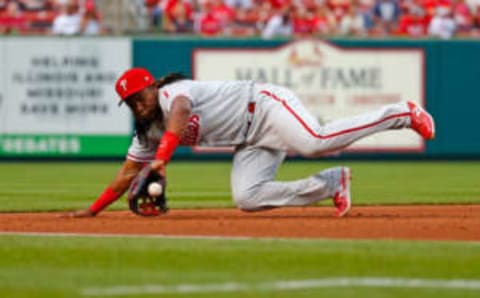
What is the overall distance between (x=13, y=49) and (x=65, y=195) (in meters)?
7.87

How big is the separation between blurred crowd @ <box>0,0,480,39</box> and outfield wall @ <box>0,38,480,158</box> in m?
0.45

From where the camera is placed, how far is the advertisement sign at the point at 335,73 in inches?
827

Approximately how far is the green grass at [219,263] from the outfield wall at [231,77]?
1263 centimetres

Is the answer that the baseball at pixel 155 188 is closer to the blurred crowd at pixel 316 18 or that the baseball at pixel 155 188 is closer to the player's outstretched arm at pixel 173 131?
the player's outstretched arm at pixel 173 131

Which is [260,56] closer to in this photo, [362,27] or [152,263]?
[362,27]

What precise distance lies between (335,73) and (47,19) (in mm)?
5191

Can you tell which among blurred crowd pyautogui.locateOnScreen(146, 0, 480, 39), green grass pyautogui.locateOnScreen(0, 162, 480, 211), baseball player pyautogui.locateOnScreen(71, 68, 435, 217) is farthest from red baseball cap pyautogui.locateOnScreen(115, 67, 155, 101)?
blurred crowd pyautogui.locateOnScreen(146, 0, 480, 39)

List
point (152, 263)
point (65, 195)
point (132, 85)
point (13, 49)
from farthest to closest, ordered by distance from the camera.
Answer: point (13, 49) → point (65, 195) → point (132, 85) → point (152, 263)

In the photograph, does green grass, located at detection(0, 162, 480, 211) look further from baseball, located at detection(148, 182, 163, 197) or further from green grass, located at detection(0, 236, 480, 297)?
green grass, located at detection(0, 236, 480, 297)

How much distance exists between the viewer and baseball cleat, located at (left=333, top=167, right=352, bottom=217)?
9.72 meters

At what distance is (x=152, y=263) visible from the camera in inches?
275

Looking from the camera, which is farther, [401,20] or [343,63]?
[401,20]

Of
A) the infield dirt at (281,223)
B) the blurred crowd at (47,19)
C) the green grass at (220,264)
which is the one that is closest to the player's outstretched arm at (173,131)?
the infield dirt at (281,223)

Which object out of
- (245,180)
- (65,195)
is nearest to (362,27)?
(65,195)
